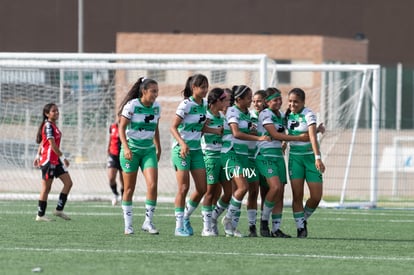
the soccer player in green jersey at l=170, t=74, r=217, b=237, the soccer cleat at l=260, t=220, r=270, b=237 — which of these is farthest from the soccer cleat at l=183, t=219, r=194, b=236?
the soccer cleat at l=260, t=220, r=270, b=237

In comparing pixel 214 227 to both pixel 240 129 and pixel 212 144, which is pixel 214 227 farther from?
pixel 240 129

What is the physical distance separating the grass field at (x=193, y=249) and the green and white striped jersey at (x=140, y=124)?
1.15 m

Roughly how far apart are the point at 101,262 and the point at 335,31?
139 ft

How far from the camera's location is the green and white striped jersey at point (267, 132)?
15047 millimetres

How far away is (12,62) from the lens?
22406 millimetres

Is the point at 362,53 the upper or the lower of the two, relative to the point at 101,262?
upper

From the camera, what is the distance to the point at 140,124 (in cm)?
1478

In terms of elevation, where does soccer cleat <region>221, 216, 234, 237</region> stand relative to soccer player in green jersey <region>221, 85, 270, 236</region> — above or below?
below

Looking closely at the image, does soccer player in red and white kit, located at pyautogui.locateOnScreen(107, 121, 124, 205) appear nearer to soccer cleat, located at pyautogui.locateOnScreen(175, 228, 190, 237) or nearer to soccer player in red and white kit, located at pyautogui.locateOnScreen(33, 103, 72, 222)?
soccer player in red and white kit, located at pyautogui.locateOnScreen(33, 103, 72, 222)

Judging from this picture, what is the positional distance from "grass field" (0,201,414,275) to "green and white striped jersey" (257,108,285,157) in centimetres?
116

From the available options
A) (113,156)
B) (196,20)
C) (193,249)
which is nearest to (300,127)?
(193,249)

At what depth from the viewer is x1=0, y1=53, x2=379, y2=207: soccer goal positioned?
22.2 m

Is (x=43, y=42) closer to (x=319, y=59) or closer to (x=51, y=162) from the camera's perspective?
(x=319, y=59)

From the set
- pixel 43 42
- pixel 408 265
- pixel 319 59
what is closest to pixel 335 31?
pixel 319 59
